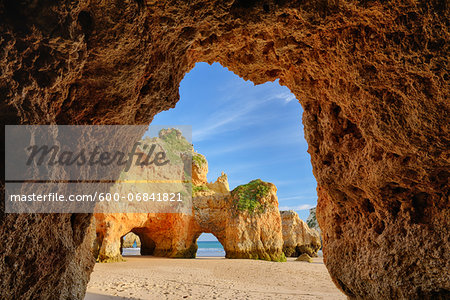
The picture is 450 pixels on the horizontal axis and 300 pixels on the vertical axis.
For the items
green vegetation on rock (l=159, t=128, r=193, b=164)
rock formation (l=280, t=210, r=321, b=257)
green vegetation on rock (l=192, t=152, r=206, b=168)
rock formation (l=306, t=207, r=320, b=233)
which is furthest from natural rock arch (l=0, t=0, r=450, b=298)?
rock formation (l=306, t=207, r=320, b=233)

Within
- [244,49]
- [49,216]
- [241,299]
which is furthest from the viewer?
[241,299]

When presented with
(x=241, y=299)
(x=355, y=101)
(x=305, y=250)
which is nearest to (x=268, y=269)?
(x=241, y=299)

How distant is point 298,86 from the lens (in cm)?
458

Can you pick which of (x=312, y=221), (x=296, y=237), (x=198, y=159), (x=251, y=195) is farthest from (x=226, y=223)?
(x=312, y=221)

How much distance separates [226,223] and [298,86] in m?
17.4

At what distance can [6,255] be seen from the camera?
2.37m

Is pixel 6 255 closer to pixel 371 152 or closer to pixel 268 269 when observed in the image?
pixel 371 152

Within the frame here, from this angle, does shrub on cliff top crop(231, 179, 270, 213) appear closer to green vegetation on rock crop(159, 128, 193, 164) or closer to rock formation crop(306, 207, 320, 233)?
green vegetation on rock crop(159, 128, 193, 164)

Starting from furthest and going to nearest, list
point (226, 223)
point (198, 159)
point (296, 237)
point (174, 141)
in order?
point (296, 237)
point (174, 141)
point (198, 159)
point (226, 223)

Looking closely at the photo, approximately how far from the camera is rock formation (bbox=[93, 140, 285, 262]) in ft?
62.8

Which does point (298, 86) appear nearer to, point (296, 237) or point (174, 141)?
point (174, 141)

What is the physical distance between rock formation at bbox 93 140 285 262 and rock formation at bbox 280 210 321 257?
9324mm

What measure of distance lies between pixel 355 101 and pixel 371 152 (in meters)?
0.82

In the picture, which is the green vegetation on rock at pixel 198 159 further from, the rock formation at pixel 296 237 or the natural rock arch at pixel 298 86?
the natural rock arch at pixel 298 86
